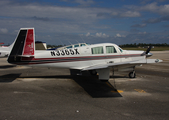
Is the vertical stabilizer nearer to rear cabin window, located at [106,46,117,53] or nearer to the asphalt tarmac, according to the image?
the asphalt tarmac

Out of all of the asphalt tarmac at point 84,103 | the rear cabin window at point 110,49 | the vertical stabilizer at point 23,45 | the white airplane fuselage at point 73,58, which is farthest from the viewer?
the rear cabin window at point 110,49

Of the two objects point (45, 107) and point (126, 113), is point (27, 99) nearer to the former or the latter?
point (45, 107)

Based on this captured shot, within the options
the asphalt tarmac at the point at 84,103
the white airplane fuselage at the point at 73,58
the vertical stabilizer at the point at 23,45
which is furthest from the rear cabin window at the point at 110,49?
the vertical stabilizer at the point at 23,45

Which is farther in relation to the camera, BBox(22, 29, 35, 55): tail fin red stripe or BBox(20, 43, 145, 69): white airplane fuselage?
BBox(20, 43, 145, 69): white airplane fuselage

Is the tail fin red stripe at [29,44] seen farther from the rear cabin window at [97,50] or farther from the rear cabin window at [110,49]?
the rear cabin window at [110,49]

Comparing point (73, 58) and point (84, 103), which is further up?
point (73, 58)

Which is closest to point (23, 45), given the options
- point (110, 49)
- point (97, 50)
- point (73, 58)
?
point (73, 58)

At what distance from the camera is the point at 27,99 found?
220 inches

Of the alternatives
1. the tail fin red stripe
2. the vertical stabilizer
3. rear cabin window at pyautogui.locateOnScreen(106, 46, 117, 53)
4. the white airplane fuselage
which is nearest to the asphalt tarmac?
the white airplane fuselage

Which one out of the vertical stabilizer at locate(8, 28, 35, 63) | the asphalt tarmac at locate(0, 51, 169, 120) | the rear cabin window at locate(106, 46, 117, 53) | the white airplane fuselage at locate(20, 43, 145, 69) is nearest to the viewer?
the asphalt tarmac at locate(0, 51, 169, 120)

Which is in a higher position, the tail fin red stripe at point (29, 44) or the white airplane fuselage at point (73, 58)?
the tail fin red stripe at point (29, 44)

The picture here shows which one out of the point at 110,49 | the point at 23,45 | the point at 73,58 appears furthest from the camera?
the point at 110,49

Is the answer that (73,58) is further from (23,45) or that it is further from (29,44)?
(23,45)

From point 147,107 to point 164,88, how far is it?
300 centimetres
